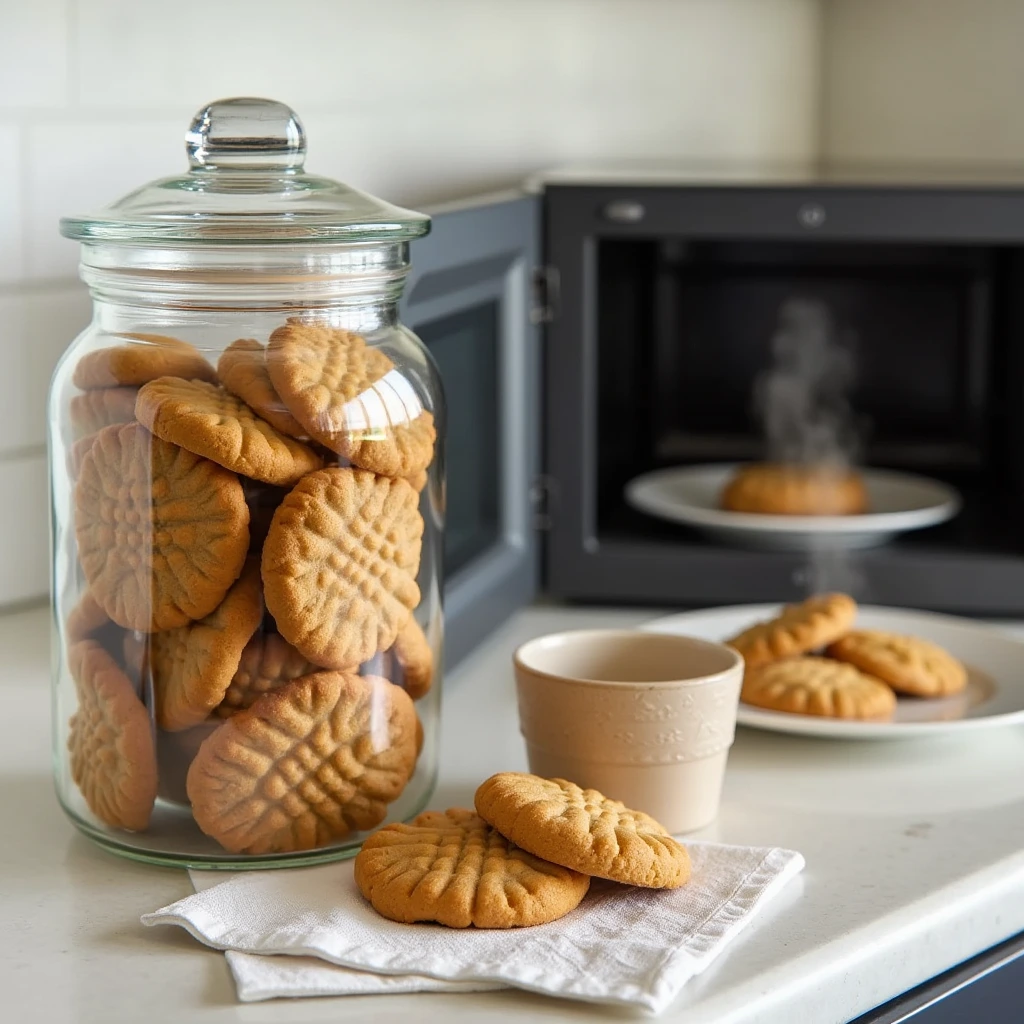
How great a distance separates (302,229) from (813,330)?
2.92ft

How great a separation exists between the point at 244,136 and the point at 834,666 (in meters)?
0.49

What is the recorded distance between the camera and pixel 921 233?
3.82 feet

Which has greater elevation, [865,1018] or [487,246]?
[487,246]

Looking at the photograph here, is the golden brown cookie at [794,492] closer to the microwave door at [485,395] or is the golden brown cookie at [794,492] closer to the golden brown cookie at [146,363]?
the microwave door at [485,395]

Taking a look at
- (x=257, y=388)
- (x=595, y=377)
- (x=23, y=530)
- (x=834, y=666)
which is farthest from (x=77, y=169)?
(x=834, y=666)

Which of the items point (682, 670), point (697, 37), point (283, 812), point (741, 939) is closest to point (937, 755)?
point (682, 670)

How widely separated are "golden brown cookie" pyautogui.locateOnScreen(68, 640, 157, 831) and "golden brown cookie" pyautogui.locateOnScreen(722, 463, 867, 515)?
71 centimetres

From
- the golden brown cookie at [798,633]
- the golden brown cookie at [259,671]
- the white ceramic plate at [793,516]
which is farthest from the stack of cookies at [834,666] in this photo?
the golden brown cookie at [259,671]

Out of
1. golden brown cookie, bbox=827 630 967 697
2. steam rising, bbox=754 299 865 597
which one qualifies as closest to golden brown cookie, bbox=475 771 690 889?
golden brown cookie, bbox=827 630 967 697

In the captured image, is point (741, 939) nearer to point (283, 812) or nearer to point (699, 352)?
point (283, 812)

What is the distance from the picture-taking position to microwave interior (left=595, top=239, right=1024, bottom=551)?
1.40 meters

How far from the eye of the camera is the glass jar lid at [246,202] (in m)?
0.66

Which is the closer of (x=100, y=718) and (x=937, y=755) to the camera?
(x=100, y=718)

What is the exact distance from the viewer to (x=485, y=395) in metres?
1.14
